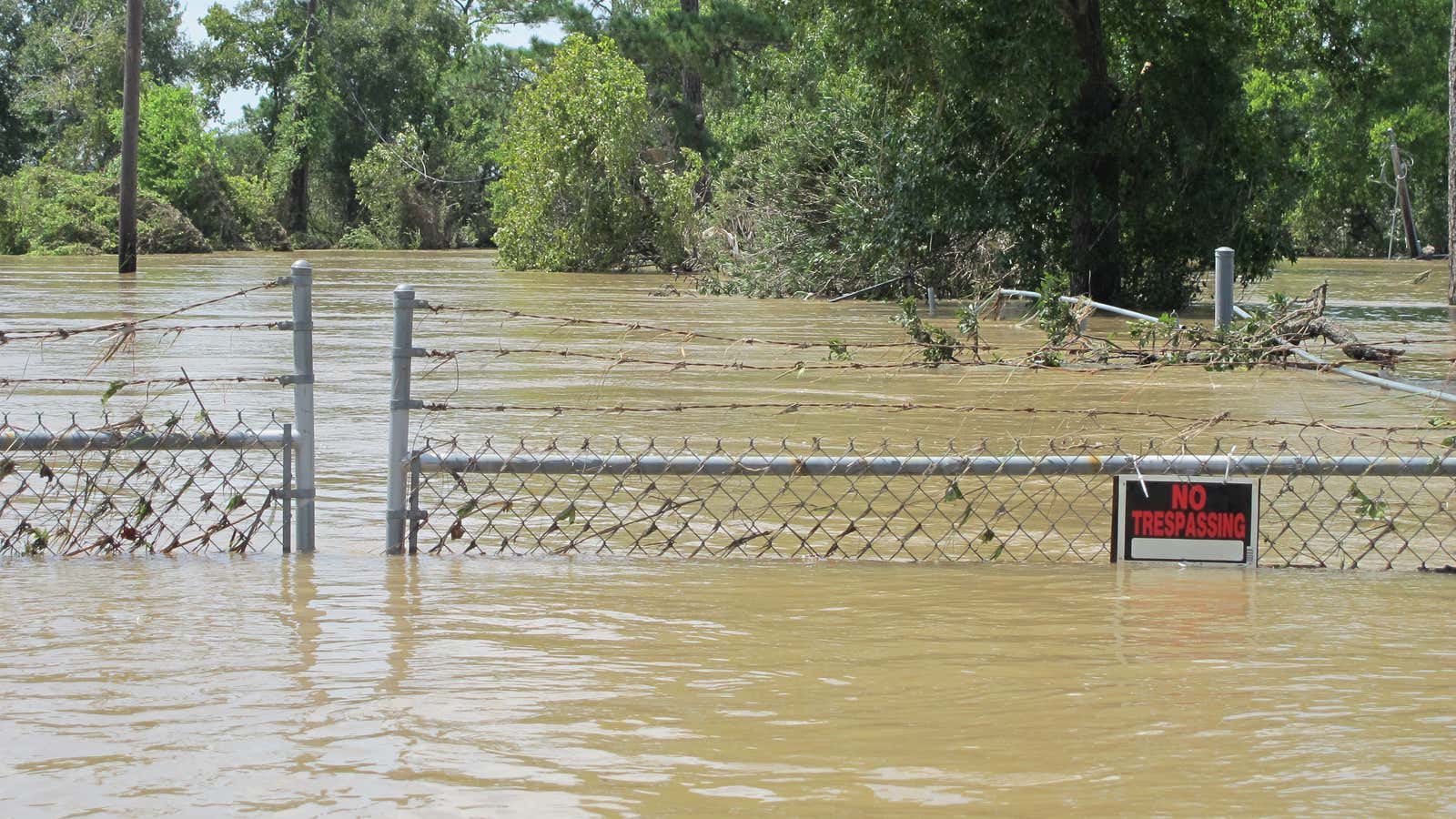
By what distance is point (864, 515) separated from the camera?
727cm

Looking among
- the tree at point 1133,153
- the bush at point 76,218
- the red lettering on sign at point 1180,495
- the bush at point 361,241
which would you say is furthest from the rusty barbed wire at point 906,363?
the bush at point 361,241

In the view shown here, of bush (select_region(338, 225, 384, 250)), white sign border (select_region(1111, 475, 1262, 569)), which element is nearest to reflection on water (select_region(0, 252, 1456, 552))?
white sign border (select_region(1111, 475, 1262, 569))

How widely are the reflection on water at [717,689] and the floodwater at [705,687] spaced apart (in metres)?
0.01

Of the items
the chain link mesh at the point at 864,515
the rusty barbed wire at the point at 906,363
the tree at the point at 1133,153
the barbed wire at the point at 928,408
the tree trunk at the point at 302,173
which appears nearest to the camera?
the barbed wire at the point at 928,408

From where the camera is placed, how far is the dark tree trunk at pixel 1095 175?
22891mm

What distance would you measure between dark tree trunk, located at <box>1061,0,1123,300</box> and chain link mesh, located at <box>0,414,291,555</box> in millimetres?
16650

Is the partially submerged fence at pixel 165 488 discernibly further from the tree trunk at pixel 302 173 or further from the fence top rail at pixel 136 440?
the tree trunk at pixel 302 173

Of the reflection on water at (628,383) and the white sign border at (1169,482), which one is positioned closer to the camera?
the white sign border at (1169,482)

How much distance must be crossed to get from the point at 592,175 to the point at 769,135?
8238 mm

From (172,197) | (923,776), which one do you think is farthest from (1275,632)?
(172,197)

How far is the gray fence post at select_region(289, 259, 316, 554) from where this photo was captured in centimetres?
627

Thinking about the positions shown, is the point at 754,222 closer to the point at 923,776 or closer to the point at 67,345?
the point at 67,345

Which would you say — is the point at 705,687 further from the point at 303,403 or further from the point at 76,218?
the point at 76,218

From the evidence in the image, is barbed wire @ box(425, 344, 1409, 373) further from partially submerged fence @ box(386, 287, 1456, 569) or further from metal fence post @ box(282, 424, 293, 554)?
metal fence post @ box(282, 424, 293, 554)
